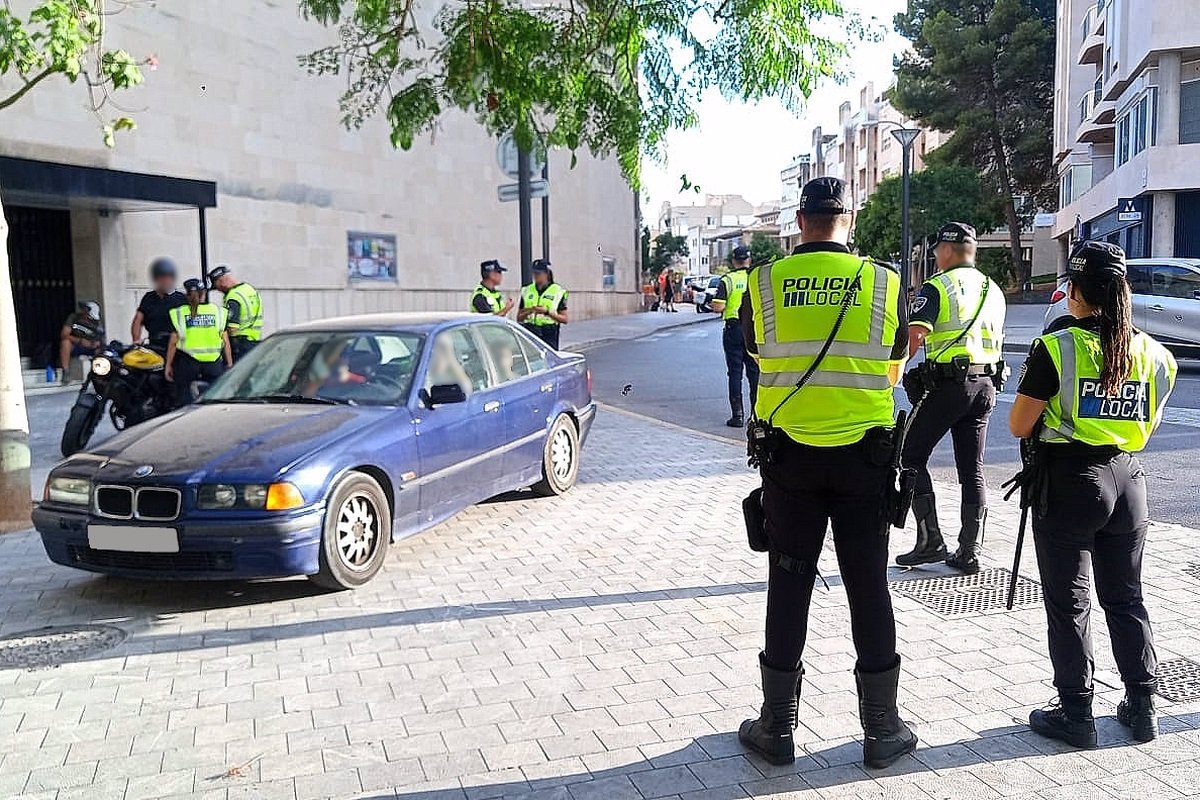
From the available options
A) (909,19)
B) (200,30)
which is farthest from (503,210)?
(909,19)

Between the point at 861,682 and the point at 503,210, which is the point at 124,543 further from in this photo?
the point at 503,210

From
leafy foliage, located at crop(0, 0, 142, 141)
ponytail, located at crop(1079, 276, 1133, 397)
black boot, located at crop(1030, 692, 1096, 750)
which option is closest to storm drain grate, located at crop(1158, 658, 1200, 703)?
black boot, located at crop(1030, 692, 1096, 750)

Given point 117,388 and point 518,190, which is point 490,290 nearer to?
point 518,190

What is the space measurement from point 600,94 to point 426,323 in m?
2.14

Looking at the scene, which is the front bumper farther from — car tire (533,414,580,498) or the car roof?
car tire (533,414,580,498)

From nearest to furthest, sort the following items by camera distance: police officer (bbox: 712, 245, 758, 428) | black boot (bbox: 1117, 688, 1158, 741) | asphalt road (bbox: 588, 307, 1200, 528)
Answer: black boot (bbox: 1117, 688, 1158, 741)
asphalt road (bbox: 588, 307, 1200, 528)
police officer (bbox: 712, 245, 758, 428)

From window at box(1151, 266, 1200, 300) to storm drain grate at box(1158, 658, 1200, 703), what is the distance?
13215 millimetres

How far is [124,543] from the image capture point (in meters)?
5.17

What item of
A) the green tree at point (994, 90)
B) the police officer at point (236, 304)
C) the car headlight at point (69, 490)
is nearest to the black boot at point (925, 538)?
the car headlight at point (69, 490)

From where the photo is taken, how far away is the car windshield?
6270 mm

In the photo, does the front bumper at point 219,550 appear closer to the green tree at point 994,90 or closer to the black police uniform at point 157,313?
the black police uniform at point 157,313

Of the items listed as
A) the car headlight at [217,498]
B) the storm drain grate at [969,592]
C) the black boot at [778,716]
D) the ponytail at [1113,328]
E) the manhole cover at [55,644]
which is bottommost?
the manhole cover at [55,644]

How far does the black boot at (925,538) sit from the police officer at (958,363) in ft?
0.11

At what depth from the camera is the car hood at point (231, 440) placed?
5215 millimetres
